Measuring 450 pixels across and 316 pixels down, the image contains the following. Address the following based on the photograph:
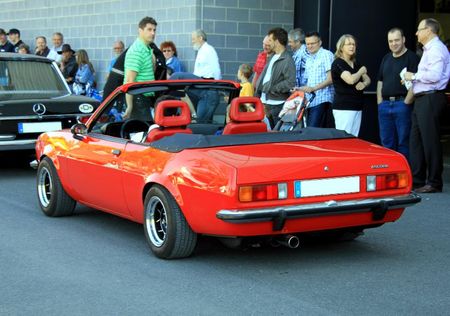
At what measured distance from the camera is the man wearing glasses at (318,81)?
Result: 12.1 meters

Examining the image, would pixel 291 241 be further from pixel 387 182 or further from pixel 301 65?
pixel 301 65

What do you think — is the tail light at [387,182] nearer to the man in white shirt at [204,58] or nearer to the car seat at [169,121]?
the car seat at [169,121]

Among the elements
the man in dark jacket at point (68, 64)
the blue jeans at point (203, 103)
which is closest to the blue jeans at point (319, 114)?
the blue jeans at point (203, 103)

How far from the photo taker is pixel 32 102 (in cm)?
1153

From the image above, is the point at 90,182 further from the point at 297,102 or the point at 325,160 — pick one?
the point at 297,102

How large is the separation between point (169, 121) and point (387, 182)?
1.79m

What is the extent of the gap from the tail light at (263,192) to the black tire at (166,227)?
61 centimetres

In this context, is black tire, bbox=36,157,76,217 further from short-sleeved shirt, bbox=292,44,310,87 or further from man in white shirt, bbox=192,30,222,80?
man in white shirt, bbox=192,30,222,80

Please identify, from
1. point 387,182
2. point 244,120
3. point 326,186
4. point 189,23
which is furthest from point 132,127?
point 189,23

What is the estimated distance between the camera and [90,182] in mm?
7789

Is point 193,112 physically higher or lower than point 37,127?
higher

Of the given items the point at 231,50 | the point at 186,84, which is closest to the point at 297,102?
the point at 186,84

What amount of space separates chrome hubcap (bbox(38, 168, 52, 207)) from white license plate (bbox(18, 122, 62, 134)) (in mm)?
2787

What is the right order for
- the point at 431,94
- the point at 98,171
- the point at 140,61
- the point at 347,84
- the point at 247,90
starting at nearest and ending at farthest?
the point at 98,171, the point at 431,94, the point at 140,61, the point at 347,84, the point at 247,90
